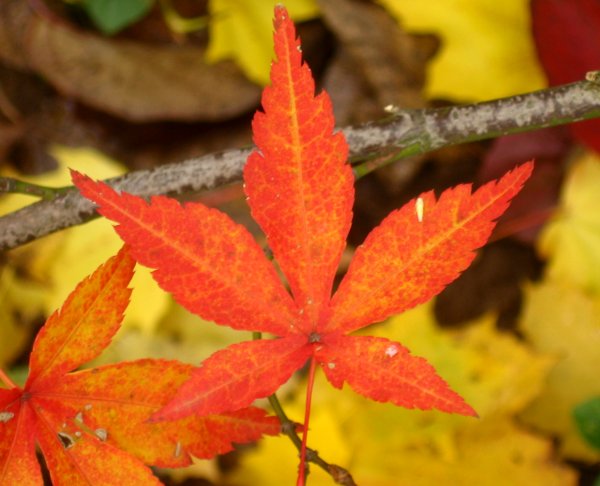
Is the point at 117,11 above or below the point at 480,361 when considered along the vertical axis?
above

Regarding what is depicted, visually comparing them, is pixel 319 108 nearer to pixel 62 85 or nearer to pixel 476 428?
pixel 476 428

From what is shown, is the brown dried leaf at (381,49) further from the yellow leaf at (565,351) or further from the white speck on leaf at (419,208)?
the white speck on leaf at (419,208)

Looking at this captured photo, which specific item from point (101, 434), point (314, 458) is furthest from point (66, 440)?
point (314, 458)

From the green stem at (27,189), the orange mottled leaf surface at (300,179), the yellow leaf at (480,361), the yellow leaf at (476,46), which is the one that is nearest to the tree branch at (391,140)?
the green stem at (27,189)

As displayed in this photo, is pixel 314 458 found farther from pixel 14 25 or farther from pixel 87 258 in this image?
pixel 14 25

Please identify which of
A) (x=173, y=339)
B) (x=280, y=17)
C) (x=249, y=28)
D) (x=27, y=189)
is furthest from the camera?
(x=173, y=339)

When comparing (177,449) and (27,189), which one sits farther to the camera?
(27,189)

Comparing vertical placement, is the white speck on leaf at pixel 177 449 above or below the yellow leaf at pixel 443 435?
above
